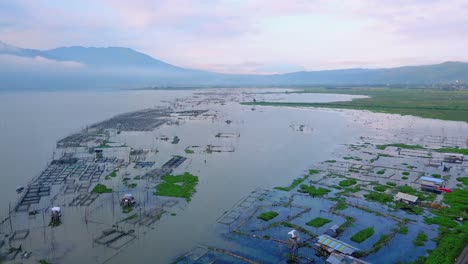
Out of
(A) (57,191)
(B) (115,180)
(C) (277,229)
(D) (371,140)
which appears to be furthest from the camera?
(D) (371,140)

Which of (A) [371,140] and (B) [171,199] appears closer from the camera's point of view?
(B) [171,199]

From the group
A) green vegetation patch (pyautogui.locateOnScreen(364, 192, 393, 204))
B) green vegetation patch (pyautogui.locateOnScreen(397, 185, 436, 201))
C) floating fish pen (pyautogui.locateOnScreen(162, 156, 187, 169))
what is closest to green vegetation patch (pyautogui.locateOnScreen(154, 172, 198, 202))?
floating fish pen (pyautogui.locateOnScreen(162, 156, 187, 169))

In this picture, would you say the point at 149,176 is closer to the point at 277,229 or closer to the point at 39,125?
the point at 277,229

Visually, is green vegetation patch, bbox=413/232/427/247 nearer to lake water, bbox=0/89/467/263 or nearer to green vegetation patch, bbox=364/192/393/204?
green vegetation patch, bbox=364/192/393/204

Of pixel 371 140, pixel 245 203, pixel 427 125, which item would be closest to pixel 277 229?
pixel 245 203

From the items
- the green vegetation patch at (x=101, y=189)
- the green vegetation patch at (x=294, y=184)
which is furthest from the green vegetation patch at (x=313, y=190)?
the green vegetation patch at (x=101, y=189)

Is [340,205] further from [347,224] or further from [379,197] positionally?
[379,197]

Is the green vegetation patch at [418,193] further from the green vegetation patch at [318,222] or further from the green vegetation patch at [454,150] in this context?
the green vegetation patch at [454,150]

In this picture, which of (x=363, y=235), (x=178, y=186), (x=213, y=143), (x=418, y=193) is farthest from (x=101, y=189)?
(x=418, y=193)
